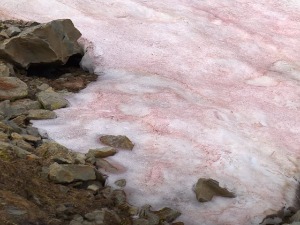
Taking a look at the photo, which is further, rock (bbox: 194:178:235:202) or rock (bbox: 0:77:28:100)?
rock (bbox: 0:77:28:100)

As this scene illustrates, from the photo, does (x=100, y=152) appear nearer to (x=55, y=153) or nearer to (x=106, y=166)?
(x=106, y=166)

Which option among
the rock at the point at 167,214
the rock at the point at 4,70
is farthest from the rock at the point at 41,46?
the rock at the point at 167,214

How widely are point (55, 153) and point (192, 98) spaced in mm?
2745

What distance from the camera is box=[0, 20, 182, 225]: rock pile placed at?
5.97 m

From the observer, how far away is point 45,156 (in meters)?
6.95

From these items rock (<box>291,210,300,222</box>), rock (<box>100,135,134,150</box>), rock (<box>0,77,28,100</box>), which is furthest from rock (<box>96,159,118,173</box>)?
rock (<box>291,210,300,222</box>)

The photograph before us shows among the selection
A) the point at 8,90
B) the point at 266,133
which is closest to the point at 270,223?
the point at 266,133

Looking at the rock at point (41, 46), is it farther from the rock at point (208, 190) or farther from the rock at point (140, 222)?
the rock at point (140, 222)

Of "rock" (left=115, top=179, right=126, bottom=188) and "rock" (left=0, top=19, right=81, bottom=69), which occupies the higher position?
"rock" (left=0, top=19, right=81, bottom=69)

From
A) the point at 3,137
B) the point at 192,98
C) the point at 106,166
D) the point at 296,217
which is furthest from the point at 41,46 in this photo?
the point at 296,217

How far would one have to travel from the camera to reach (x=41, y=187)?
630 cm

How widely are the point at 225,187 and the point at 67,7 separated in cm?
533

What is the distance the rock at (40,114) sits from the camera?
7.81 metres

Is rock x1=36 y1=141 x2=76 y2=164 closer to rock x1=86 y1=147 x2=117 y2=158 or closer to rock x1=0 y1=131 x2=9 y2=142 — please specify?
rock x1=86 y1=147 x2=117 y2=158
